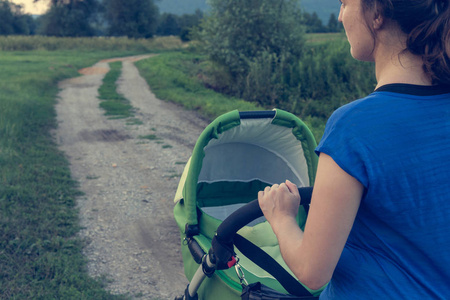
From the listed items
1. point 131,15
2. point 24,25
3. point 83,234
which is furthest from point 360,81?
point 24,25

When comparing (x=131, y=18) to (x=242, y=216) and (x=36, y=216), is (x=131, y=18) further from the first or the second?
(x=242, y=216)

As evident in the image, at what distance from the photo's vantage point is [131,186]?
5.93 m

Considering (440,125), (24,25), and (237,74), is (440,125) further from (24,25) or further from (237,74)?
(24,25)

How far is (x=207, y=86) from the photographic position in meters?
16.1

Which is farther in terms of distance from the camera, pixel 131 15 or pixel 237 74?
pixel 131 15

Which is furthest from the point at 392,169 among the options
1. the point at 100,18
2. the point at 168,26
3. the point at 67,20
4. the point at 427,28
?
the point at 168,26

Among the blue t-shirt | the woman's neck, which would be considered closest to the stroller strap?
the blue t-shirt

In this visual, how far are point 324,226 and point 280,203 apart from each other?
0.22 meters

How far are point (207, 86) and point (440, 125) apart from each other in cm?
1534

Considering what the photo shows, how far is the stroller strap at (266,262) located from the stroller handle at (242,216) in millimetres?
52

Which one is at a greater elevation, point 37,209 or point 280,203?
point 280,203

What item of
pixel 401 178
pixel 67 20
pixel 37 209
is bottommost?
pixel 37 209

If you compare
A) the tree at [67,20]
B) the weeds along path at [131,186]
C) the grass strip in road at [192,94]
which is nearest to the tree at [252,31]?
the grass strip in road at [192,94]

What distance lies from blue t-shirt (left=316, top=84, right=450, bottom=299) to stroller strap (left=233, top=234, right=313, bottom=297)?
0.53m
